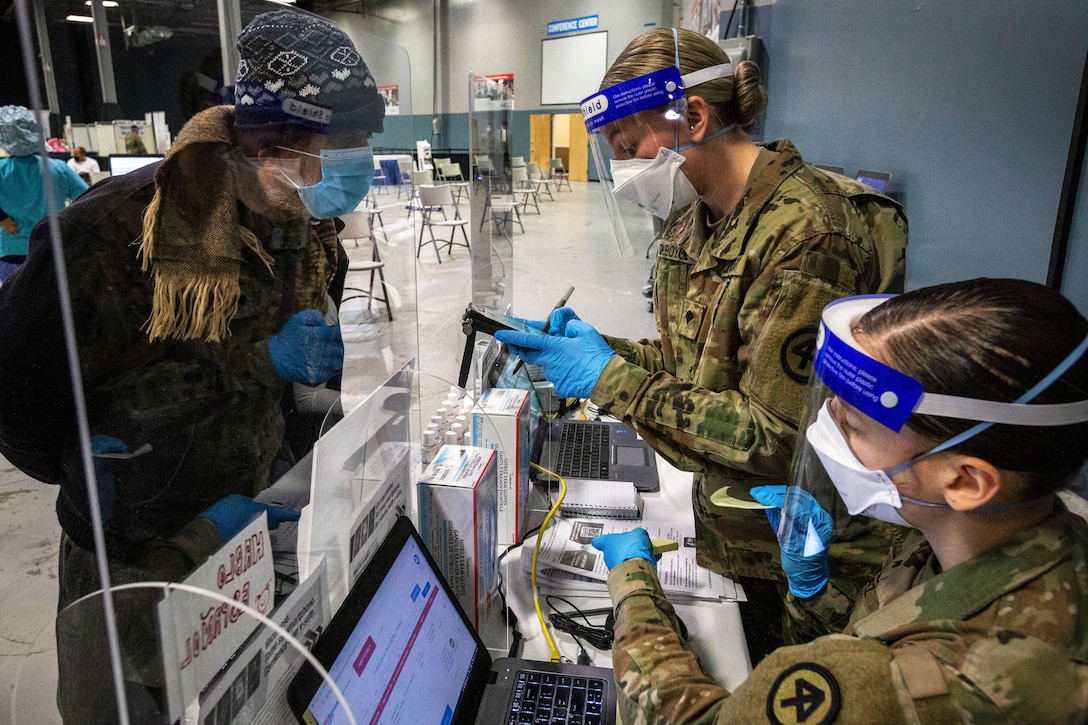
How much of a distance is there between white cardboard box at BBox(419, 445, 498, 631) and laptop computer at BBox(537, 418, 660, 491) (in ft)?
1.61

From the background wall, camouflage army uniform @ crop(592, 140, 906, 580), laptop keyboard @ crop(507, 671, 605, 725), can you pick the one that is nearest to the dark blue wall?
the background wall

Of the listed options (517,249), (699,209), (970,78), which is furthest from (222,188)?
(517,249)

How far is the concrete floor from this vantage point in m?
0.78

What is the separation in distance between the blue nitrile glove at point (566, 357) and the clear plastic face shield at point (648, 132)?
34cm

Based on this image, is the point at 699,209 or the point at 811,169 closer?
the point at 811,169

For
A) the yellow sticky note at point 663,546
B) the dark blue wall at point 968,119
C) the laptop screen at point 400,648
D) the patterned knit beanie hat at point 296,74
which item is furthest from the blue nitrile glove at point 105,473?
the dark blue wall at point 968,119

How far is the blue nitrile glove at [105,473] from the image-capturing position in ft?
2.03

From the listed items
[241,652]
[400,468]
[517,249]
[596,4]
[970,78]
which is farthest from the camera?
[596,4]

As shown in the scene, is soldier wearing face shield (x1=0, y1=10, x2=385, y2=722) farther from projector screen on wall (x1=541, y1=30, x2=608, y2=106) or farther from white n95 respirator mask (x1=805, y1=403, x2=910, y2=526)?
projector screen on wall (x1=541, y1=30, x2=608, y2=106)

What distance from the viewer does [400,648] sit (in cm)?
72

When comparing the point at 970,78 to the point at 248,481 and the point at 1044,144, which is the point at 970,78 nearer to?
the point at 1044,144

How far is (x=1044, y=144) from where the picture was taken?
49.8 inches

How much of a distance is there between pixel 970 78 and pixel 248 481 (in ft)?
5.76

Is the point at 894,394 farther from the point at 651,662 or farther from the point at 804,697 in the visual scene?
the point at 651,662
